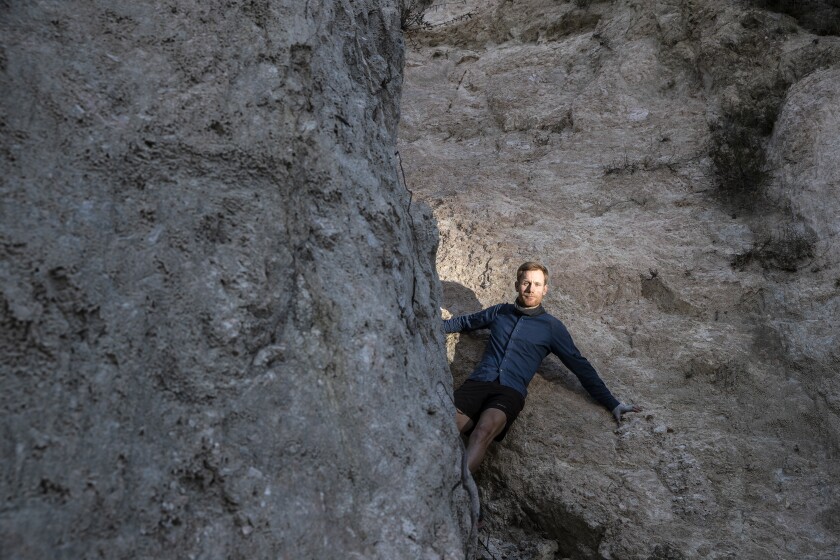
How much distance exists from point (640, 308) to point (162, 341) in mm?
3924

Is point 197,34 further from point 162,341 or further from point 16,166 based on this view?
point 162,341

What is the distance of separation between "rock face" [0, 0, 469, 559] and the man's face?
1.62m

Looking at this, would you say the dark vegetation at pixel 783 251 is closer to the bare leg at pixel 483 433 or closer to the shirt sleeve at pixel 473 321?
the shirt sleeve at pixel 473 321

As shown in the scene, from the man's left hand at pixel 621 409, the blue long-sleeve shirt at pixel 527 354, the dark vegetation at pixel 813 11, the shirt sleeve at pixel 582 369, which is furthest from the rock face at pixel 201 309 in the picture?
the dark vegetation at pixel 813 11

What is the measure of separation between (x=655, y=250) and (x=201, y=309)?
425 centimetres

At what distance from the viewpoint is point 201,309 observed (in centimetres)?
262

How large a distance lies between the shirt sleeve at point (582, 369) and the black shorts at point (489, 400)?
46 centimetres

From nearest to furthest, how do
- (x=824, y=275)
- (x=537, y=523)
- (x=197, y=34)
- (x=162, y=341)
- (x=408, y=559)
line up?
(x=162, y=341) → (x=408, y=559) → (x=197, y=34) → (x=537, y=523) → (x=824, y=275)

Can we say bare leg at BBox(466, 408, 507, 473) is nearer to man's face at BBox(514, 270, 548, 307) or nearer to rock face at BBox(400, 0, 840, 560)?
rock face at BBox(400, 0, 840, 560)

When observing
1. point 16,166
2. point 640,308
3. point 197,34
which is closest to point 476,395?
point 640,308

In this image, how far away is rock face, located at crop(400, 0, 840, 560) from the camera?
4062 millimetres

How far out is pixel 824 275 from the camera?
5039mm

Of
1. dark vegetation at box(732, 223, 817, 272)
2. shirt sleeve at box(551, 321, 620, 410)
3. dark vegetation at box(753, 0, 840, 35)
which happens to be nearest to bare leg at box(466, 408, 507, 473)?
shirt sleeve at box(551, 321, 620, 410)

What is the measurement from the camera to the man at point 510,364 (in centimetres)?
432
